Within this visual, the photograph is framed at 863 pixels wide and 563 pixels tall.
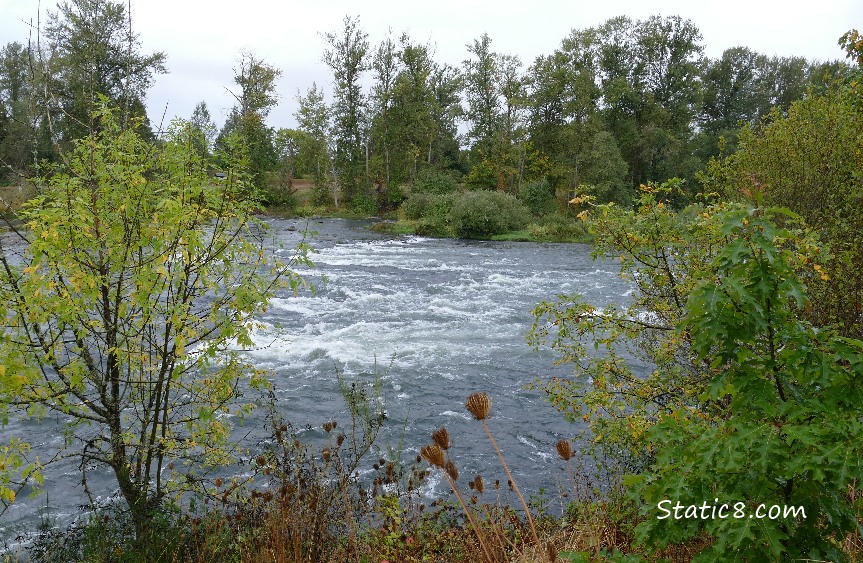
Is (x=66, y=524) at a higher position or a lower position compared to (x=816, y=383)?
lower

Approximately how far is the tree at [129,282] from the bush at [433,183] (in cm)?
4083

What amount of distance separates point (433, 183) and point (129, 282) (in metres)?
43.2

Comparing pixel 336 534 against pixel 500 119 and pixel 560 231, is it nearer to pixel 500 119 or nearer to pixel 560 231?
pixel 560 231

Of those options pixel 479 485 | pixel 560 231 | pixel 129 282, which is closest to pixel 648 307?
pixel 479 485

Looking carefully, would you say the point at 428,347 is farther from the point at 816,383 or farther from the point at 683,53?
the point at 683,53

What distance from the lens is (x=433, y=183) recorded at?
158 ft

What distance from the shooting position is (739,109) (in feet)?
204

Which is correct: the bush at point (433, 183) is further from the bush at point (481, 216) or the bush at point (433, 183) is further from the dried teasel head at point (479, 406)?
the dried teasel head at point (479, 406)

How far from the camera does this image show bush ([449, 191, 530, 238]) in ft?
125

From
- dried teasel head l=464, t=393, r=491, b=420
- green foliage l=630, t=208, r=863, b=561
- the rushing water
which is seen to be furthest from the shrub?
green foliage l=630, t=208, r=863, b=561

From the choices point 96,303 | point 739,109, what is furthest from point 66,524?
point 739,109

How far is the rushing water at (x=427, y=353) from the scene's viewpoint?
31.6 feet

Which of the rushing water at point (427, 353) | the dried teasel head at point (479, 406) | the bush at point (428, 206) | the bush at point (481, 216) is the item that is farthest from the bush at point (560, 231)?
the dried teasel head at point (479, 406)

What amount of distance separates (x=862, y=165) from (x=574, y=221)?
28.7 m
